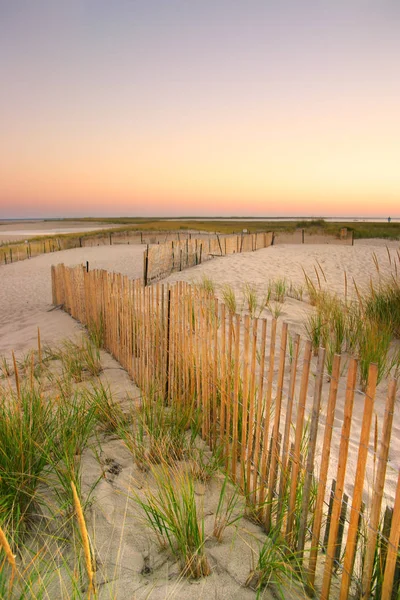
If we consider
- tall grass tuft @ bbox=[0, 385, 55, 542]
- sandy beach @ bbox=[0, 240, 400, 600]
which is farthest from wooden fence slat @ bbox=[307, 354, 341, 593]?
tall grass tuft @ bbox=[0, 385, 55, 542]

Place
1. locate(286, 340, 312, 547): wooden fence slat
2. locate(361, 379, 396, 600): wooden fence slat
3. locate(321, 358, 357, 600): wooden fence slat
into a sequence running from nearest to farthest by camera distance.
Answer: locate(361, 379, 396, 600): wooden fence slat → locate(321, 358, 357, 600): wooden fence slat → locate(286, 340, 312, 547): wooden fence slat

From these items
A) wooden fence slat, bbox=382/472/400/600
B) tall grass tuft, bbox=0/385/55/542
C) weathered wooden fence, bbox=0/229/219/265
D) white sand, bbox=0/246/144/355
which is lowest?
white sand, bbox=0/246/144/355

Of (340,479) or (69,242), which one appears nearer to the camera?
(340,479)

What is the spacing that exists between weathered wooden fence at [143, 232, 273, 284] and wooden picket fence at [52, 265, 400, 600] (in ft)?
14.7

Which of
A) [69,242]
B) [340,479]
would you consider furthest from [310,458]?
[69,242]

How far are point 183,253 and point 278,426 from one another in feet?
32.6

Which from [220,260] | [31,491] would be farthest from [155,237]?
[31,491]

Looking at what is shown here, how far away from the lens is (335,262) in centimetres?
1403

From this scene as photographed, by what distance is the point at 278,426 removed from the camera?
2.02 m

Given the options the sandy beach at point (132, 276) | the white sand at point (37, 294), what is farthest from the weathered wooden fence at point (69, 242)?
the sandy beach at point (132, 276)

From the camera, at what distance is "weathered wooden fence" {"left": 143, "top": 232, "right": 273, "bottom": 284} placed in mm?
10086

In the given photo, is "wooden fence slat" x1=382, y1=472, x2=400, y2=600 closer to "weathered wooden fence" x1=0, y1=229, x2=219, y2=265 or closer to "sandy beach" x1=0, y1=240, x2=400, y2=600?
"sandy beach" x1=0, y1=240, x2=400, y2=600

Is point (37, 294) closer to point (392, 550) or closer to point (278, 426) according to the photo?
point (278, 426)

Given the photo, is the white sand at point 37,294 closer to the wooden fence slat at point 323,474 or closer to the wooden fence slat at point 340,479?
the wooden fence slat at point 323,474
